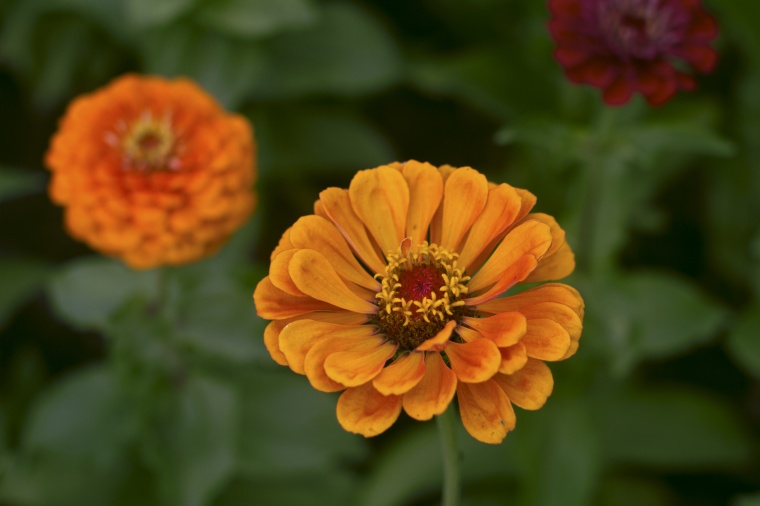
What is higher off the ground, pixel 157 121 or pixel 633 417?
pixel 157 121

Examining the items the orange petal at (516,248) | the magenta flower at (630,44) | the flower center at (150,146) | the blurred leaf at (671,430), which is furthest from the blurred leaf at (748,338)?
the flower center at (150,146)

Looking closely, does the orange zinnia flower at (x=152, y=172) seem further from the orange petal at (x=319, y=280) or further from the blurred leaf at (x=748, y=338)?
the blurred leaf at (x=748, y=338)

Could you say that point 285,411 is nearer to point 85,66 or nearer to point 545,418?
A: point 545,418

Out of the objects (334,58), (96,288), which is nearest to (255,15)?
(334,58)

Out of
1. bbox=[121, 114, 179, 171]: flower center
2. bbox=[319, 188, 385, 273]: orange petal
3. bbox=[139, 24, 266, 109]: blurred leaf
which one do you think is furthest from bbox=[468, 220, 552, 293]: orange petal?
bbox=[139, 24, 266, 109]: blurred leaf

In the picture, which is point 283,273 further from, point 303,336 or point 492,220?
point 492,220

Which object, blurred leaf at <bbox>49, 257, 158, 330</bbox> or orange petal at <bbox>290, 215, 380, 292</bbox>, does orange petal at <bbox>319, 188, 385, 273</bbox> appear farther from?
blurred leaf at <bbox>49, 257, 158, 330</bbox>

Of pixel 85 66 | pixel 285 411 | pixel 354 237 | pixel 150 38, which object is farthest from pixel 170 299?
pixel 85 66
